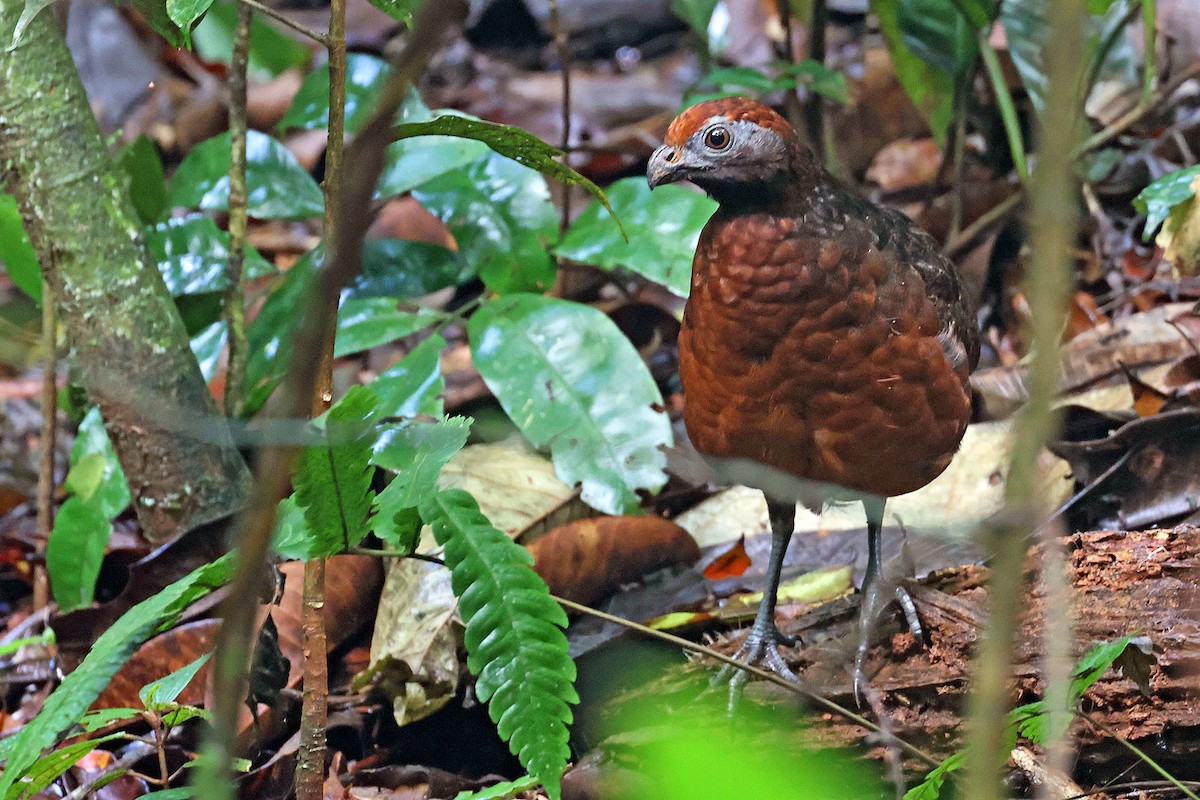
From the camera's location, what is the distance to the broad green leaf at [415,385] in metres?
3.18

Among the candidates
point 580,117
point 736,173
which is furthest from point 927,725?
point 580,117

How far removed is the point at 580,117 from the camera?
19.2ft

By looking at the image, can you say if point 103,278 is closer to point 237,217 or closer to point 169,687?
point 237,217

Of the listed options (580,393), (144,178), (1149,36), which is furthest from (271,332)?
(1149,36)

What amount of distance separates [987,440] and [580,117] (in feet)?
10.4

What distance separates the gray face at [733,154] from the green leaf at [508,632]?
92 cm

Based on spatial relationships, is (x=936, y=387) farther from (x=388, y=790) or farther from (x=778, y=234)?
(x=388, y=790)

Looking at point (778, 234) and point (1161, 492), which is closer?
point (778, 234)

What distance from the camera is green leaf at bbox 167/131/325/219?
373cm

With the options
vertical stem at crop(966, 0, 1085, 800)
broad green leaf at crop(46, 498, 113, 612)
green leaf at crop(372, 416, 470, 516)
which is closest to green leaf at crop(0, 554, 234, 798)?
green leaf at crop(372, 416, 470, 516)

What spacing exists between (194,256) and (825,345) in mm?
2219

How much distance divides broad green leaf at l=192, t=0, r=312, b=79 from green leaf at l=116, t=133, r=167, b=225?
252 centimetres

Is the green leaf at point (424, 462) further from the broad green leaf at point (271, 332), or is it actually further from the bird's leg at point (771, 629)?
the broad green leaf at point (271, 332)

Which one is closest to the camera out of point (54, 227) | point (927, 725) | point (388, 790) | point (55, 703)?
point (55, 703)
